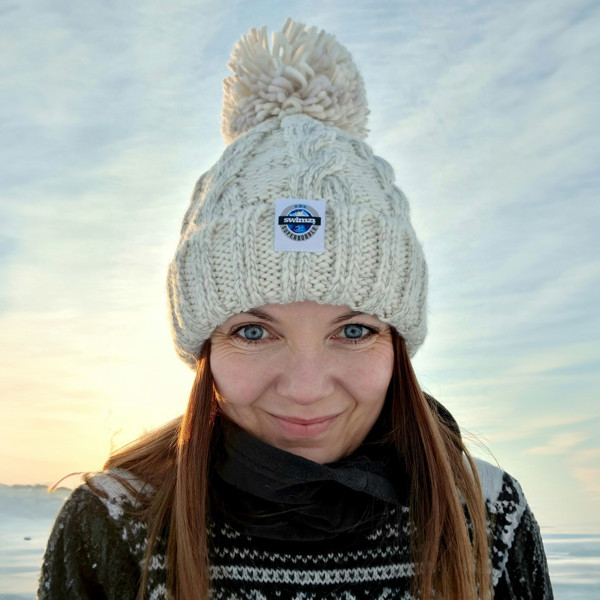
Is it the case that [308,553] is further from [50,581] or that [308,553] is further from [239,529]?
[50,581]

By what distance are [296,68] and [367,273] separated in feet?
2.76

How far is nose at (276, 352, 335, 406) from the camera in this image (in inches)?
77.6

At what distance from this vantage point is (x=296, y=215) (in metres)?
2.04

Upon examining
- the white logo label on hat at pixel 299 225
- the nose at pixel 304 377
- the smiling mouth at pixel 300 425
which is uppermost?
the white logo label on hat at pixel 299 225

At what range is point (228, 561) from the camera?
84.1 inches

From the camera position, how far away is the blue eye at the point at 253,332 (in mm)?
2064

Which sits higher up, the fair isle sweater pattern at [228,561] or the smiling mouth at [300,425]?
the smiling mouth at [300,425]

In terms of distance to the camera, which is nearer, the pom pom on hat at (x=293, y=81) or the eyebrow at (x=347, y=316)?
the eyebrow at (x=347, y=316)

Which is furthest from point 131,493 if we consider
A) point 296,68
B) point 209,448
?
point 296,68

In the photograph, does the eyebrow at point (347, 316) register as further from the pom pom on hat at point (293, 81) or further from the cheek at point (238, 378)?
the pom pom on hat at point (293, 81)

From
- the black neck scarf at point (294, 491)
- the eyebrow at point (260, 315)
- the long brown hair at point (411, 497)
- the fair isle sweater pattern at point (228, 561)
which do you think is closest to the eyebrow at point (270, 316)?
the eyebrow at point (260, 315)

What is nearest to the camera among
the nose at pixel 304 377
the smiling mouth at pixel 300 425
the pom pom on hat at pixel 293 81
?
the nose at pixel 304 377

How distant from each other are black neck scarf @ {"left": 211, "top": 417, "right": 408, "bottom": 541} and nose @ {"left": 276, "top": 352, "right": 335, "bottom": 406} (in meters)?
0.19

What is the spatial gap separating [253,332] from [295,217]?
36 centimetres
